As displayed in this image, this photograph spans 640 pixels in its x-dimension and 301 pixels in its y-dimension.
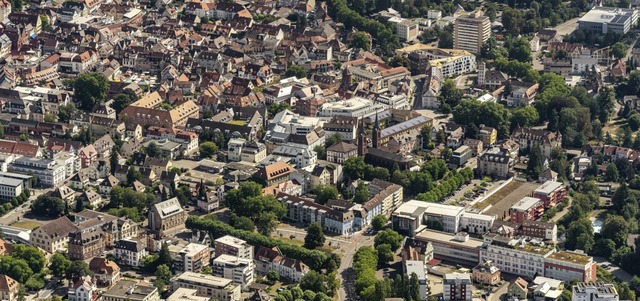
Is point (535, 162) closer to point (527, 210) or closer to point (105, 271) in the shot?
point (527, 210)

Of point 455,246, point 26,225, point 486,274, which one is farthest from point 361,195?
point 26,225

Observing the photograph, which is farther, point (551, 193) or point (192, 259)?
point (551, 193)

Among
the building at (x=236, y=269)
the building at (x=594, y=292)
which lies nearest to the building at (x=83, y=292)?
the building at (x=236, y=269)

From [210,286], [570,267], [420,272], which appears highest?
[210,286]

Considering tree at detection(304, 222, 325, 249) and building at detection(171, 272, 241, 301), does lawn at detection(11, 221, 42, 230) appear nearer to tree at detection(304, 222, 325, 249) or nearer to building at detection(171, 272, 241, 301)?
building at detection(171, 272, 241, 301)

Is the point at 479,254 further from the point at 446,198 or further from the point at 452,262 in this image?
the point at 446,198

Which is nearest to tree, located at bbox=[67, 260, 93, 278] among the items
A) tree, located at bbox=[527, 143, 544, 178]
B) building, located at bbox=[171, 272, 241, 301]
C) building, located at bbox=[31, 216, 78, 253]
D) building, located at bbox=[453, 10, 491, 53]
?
building, located at bbox=[31, 216, 78, 253]
